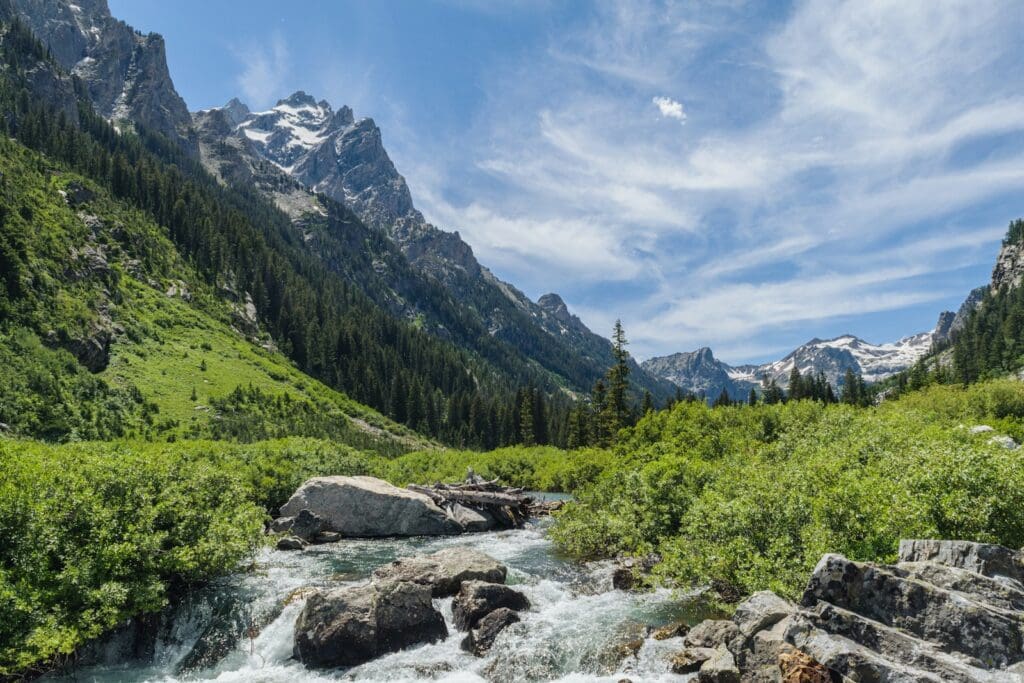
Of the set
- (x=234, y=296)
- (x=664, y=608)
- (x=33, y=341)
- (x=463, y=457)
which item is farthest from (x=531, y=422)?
(x=664, y=608)

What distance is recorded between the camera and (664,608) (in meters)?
19.9

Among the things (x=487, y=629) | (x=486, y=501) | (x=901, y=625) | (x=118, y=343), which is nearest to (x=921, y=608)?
(x=901, y=625)

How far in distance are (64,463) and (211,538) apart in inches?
236

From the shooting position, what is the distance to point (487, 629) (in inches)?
698

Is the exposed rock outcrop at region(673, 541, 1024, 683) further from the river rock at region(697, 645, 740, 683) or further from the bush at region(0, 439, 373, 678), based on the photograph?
the bush at region(0, 439, 373, 678)

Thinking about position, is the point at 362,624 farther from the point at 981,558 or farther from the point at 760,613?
the point at 981,558

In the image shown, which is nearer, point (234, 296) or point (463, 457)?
point (463, 457)

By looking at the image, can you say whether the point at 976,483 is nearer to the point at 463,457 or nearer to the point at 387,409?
the point at 463,457

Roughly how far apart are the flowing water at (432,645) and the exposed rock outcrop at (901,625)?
3218 mm

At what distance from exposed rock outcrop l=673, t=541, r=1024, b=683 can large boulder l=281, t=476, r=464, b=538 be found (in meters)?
26.9

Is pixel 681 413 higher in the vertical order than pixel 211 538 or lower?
higher

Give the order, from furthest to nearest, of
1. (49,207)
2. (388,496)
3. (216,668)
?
(49,207), (388,496), (216,668)

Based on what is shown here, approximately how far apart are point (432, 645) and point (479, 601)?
7.20 ft

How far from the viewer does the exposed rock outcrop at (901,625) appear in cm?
1010
